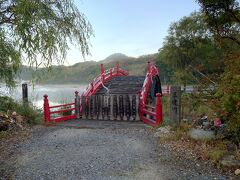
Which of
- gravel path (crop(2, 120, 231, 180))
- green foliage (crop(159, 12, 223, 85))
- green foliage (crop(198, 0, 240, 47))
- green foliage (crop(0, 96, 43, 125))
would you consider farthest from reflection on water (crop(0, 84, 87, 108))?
green foliage (crop(159, 12, 223, 85))

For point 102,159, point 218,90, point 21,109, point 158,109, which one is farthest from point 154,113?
point 21,109

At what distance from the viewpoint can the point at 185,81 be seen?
28594mm

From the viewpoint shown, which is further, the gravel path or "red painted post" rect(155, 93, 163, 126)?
"red painted post" rect(155, 93, 163, 126)

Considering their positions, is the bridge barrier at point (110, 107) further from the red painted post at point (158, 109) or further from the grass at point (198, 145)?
the grass at point (198, 145)

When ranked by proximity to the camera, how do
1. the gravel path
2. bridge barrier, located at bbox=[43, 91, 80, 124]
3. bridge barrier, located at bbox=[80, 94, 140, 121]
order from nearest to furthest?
the gravel path < bridge barrier, located at bbox=[43, 91, 80, 124] < bridge barrier, located at bbox=[80, 94, 140, 121]

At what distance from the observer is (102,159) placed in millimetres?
7402

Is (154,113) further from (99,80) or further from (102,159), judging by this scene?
(99,80)

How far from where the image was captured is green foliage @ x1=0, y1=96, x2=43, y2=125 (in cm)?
1245

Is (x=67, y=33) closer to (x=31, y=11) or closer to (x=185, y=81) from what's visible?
(x=31, y=11)

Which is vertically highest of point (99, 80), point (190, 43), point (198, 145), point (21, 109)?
point (190, 43)

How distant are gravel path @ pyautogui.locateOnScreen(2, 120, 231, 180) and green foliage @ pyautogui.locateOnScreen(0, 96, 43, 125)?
2162mm

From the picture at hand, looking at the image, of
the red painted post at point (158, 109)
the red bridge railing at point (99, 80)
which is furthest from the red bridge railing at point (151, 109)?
the red bridge railing at point (99, 80)

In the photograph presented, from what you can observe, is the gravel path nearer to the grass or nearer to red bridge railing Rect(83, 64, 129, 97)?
the grass

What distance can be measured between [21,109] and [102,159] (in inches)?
258
